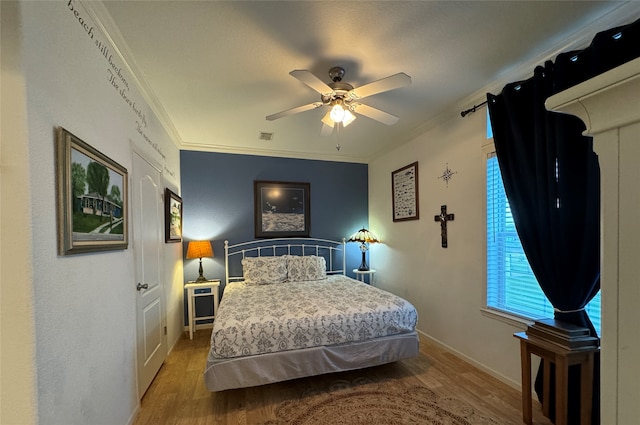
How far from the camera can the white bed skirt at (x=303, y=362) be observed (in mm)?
2145

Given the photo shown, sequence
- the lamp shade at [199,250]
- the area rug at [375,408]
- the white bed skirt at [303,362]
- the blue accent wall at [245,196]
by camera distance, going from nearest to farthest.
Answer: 1. the area rug at [375,408]
2. the white bed skirt at [303,362]
3. the lamp shade at [199,250]
4. the blue accent wall at [245,196]

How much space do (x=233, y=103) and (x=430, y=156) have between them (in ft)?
7.48

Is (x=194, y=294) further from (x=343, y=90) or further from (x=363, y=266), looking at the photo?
(x=343, y=90)

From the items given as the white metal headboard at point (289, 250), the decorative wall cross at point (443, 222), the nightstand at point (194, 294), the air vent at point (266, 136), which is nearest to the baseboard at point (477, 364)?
the decorative wall cross at point (443, 222)

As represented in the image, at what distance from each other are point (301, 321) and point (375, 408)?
844 mm

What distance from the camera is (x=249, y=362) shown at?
2189 mm

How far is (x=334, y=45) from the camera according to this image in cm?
191

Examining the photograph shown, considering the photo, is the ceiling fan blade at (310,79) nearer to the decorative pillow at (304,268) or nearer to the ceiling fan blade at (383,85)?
the ceiling fan blade at (383,85)

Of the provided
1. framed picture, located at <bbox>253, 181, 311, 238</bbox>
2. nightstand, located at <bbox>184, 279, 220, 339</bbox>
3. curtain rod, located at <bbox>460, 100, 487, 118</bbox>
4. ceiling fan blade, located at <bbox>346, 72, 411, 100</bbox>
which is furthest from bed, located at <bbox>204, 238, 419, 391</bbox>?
curtain rod, located at <bbox>460, 100, 487, 118</bbox>

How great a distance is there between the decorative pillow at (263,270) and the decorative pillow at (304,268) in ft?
0.31

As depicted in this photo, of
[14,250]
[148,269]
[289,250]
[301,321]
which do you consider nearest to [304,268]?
[289,250]

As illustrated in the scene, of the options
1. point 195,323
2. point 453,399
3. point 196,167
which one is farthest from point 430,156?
point 195,323

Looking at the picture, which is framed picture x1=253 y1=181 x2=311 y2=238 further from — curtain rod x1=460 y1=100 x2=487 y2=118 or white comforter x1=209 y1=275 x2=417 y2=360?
curtain rod x1=460 y1=100 x2=487 y2=118

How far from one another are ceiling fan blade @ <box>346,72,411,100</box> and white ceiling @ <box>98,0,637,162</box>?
0.23 meters
